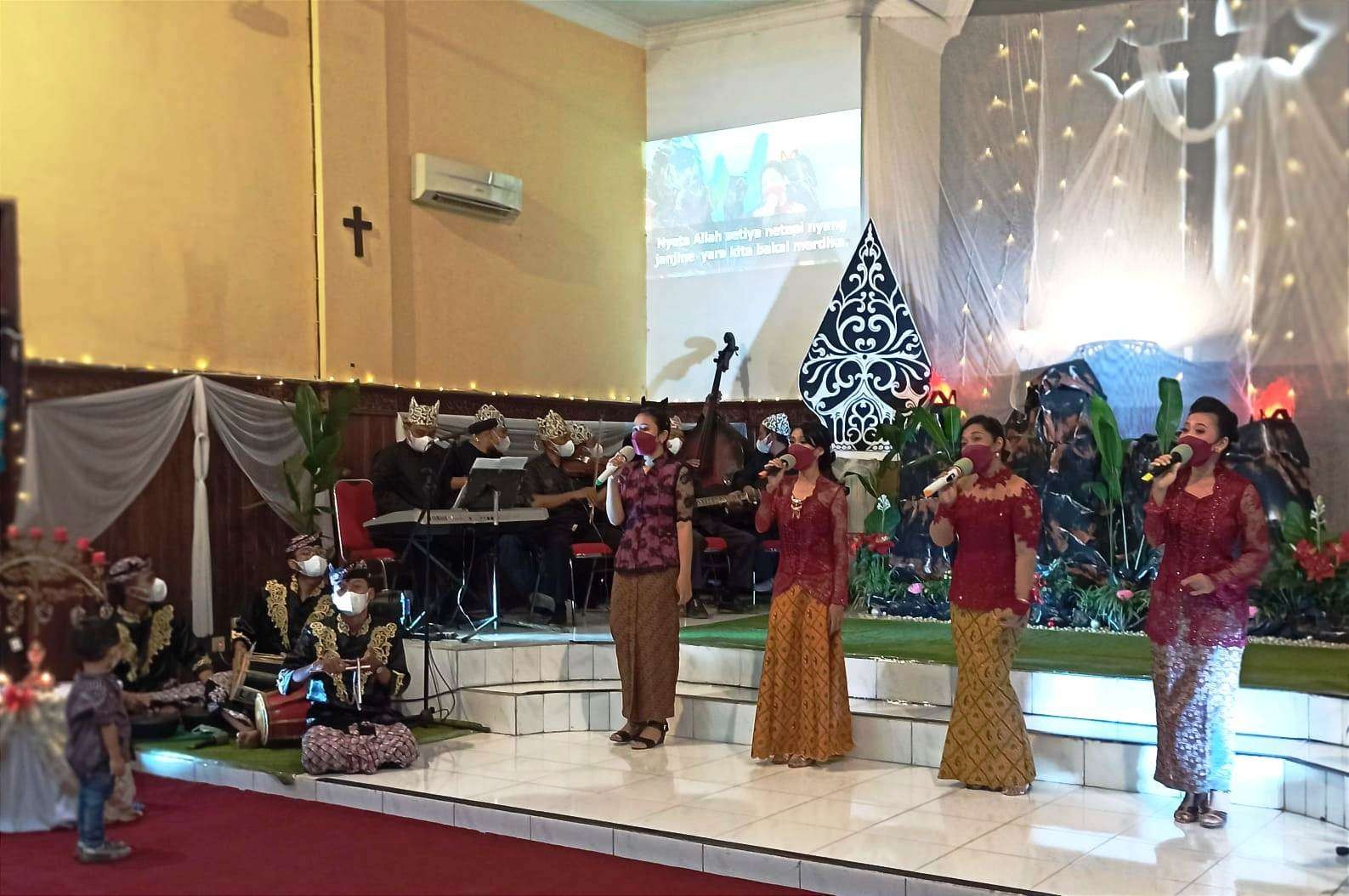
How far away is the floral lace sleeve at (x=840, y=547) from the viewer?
5.11m

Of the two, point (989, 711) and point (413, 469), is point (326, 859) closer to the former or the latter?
point (989, 711)

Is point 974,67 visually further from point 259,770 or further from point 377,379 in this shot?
point 259,770

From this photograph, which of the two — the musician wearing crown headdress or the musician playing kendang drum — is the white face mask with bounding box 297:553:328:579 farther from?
the musician wearing crown headdress

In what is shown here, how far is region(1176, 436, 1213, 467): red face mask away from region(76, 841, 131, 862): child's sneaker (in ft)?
10.7

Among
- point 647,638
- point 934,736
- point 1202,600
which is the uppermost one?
point 1202,600

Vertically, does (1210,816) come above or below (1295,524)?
below

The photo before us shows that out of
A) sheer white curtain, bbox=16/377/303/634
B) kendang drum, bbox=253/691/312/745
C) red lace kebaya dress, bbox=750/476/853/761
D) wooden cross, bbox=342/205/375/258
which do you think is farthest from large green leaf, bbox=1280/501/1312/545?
sheer white curtain, bbox=16/377/303/634

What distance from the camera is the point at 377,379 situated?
7.91m

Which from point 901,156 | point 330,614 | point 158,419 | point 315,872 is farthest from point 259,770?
point 901,156

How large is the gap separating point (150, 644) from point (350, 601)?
300cm

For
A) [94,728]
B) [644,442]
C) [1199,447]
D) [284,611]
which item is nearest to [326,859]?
[284,611]

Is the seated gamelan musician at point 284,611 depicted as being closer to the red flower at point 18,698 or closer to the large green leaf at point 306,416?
the large green leaf at point 306,416

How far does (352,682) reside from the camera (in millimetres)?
5324

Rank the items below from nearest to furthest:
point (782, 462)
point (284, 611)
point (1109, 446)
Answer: point (782, 462) → point (284, 611) → point (1109, 446)
